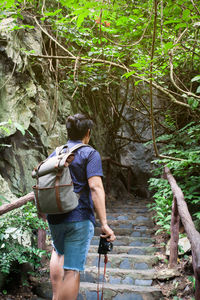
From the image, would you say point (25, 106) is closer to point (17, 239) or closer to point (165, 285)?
point (17, 239)

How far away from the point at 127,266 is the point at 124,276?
1.01ft

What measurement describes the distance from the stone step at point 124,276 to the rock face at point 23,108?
1.66 meters

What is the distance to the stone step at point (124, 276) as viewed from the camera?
3047mm

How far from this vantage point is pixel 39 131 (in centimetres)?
469

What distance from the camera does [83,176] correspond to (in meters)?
1.93

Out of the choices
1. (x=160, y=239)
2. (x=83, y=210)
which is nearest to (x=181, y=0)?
(x=83, y=210)

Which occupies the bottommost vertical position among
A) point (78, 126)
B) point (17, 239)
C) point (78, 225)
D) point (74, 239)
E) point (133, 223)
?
point (133, 223)

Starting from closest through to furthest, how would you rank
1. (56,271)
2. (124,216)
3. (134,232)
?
(56,271), (134,232), (124,216)

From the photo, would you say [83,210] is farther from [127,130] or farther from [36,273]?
[127,130]

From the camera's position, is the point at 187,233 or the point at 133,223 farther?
the point at 133,223

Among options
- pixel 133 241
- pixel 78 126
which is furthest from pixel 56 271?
pixel 133 241

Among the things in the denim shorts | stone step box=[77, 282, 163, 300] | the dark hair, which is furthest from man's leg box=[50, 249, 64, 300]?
the dark hair

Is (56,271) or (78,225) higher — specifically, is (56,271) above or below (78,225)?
below

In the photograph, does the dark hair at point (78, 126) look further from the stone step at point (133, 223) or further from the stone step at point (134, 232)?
the stone step at point (133, 223)
